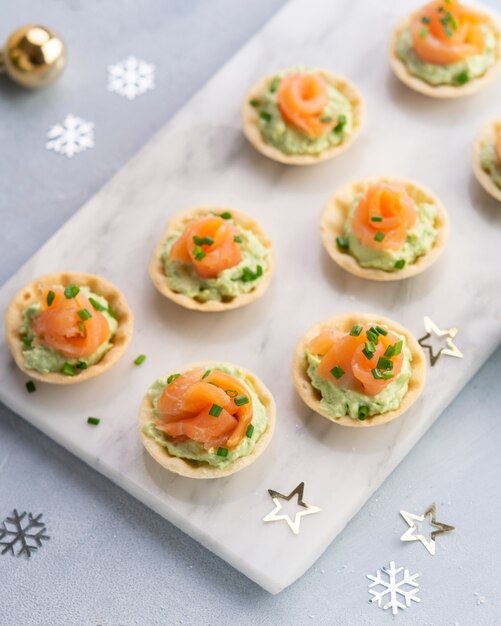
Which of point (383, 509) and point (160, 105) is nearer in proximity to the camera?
point (383, 509)

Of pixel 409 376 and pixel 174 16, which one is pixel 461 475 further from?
pixel 174 16

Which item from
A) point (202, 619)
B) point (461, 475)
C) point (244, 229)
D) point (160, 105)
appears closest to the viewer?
point (202, 619)

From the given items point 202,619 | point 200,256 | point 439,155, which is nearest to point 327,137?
point 439,155

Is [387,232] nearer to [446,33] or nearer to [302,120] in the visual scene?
[302,120]

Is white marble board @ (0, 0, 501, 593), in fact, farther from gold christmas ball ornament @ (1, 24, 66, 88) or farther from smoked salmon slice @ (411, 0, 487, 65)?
gold christmas ball ornament @ (1, 24, 66, 88)

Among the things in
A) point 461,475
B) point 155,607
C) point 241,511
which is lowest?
point 155,607

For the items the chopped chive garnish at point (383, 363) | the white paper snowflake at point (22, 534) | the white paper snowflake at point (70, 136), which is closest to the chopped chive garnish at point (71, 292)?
the white paper snowflake at point (22, 534)
